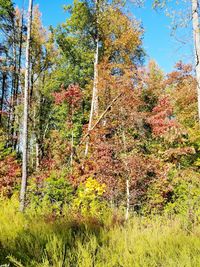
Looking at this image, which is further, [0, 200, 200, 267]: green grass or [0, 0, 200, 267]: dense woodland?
[0, 0, 200, 267]: dense woodland

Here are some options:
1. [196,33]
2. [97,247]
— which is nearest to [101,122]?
[196,33]

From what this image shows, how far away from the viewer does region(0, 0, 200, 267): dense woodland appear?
160 inches

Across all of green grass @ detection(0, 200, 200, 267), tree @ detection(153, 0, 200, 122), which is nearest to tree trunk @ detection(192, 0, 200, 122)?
tree @ detection(153, 0, 200, 122)

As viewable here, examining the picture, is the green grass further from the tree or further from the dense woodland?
the tree

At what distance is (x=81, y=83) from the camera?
21141mm

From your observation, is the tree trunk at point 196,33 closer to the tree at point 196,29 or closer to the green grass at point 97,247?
the tree at point 196,29

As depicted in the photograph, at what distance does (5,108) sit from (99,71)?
952 centimetres

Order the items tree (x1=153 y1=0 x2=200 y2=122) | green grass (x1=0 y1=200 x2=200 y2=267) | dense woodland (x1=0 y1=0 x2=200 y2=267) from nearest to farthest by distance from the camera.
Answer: green grass (x1=0 y1=200 x2=200 y2=267) < dense woodland (x1=0 y1=0 x2=200 y2=267) < tree (x1=153 y1=0 x2=200 y2=122)

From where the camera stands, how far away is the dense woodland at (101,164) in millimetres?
4055

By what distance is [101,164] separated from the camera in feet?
27.9

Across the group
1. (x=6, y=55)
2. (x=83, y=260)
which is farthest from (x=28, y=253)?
(x=6, y=55)

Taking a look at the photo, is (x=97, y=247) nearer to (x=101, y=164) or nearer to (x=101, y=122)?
(x=101, y=164)

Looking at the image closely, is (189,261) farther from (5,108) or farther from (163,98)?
(5,108)

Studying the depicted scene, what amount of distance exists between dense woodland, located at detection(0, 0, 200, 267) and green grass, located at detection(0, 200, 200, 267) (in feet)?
0.06
